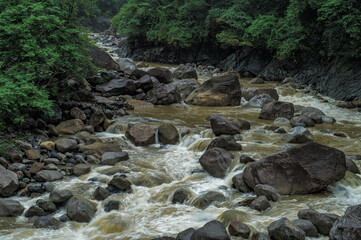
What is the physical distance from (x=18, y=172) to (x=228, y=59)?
71.7 ft

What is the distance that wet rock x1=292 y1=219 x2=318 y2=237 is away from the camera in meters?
4.68

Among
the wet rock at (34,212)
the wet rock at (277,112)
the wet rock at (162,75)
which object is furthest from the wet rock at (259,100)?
the wet rock at (34,212)

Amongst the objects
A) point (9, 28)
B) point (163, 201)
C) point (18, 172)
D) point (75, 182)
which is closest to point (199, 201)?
point (163, 201)

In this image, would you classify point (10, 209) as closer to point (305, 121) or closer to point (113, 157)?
point (113, 157)

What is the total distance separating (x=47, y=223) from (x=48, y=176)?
1.57 metres

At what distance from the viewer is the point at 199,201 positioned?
19.9 feet

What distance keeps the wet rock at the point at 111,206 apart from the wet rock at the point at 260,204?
2389 millimetres

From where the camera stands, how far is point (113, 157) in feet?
25.5

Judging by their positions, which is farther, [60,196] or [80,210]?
[60,196]

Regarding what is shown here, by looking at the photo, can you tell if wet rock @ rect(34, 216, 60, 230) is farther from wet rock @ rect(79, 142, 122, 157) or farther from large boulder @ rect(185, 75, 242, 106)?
large boulder @ rect(185, 75, 242, 106)

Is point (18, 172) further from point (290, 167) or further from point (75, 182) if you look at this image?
point (290, 167)

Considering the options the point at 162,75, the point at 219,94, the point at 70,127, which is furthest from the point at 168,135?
the point at 162,75

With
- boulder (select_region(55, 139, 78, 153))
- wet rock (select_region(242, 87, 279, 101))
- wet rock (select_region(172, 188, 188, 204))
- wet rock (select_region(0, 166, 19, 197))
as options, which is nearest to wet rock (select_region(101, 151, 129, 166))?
boulder (select_region(55, 139, 78, 153))

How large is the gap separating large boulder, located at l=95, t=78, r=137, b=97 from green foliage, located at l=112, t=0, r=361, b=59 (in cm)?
948
